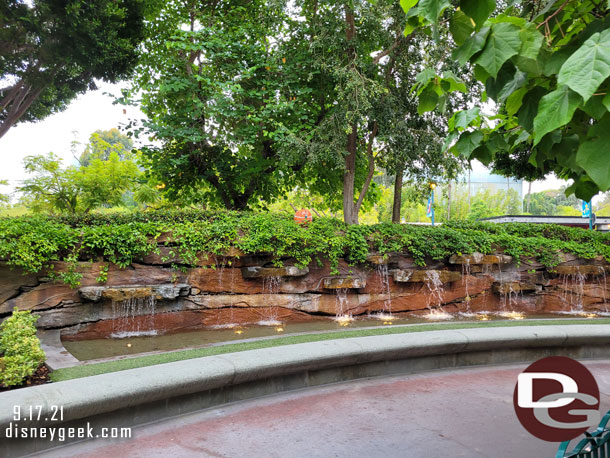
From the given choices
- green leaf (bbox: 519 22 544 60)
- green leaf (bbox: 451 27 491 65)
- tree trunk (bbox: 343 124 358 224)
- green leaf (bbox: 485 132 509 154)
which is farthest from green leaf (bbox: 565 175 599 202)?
tree trunk (bbox: 343 124 358 224)

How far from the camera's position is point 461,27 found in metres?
1.82

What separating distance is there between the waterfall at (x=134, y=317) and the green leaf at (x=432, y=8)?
26.2 ft

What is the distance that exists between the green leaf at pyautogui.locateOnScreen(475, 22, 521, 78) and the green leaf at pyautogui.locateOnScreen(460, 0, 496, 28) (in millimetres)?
67

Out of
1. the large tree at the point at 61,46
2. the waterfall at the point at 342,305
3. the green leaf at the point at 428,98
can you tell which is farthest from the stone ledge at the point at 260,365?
the large tree at the point at 61,46

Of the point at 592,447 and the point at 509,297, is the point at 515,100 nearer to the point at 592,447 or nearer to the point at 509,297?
the point at 592,447

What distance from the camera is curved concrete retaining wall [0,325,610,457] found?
3.58m

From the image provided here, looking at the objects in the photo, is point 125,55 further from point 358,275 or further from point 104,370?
point 104,370

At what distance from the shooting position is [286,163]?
1212 cm

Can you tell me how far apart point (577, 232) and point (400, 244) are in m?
7.27

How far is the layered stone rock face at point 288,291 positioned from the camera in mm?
7949

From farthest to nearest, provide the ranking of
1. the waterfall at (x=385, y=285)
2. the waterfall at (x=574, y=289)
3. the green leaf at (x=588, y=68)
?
the waterfall at (x=574, y=289)
the waterfall at (x=385, y=285)
the green leaf at (x=588, y=68)

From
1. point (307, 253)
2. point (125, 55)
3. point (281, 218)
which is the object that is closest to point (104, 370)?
point (307, 253)

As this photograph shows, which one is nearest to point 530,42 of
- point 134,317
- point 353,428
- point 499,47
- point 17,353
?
point 499,47

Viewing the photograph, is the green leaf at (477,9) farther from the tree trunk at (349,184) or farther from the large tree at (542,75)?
the tree trunk at (349,184)
